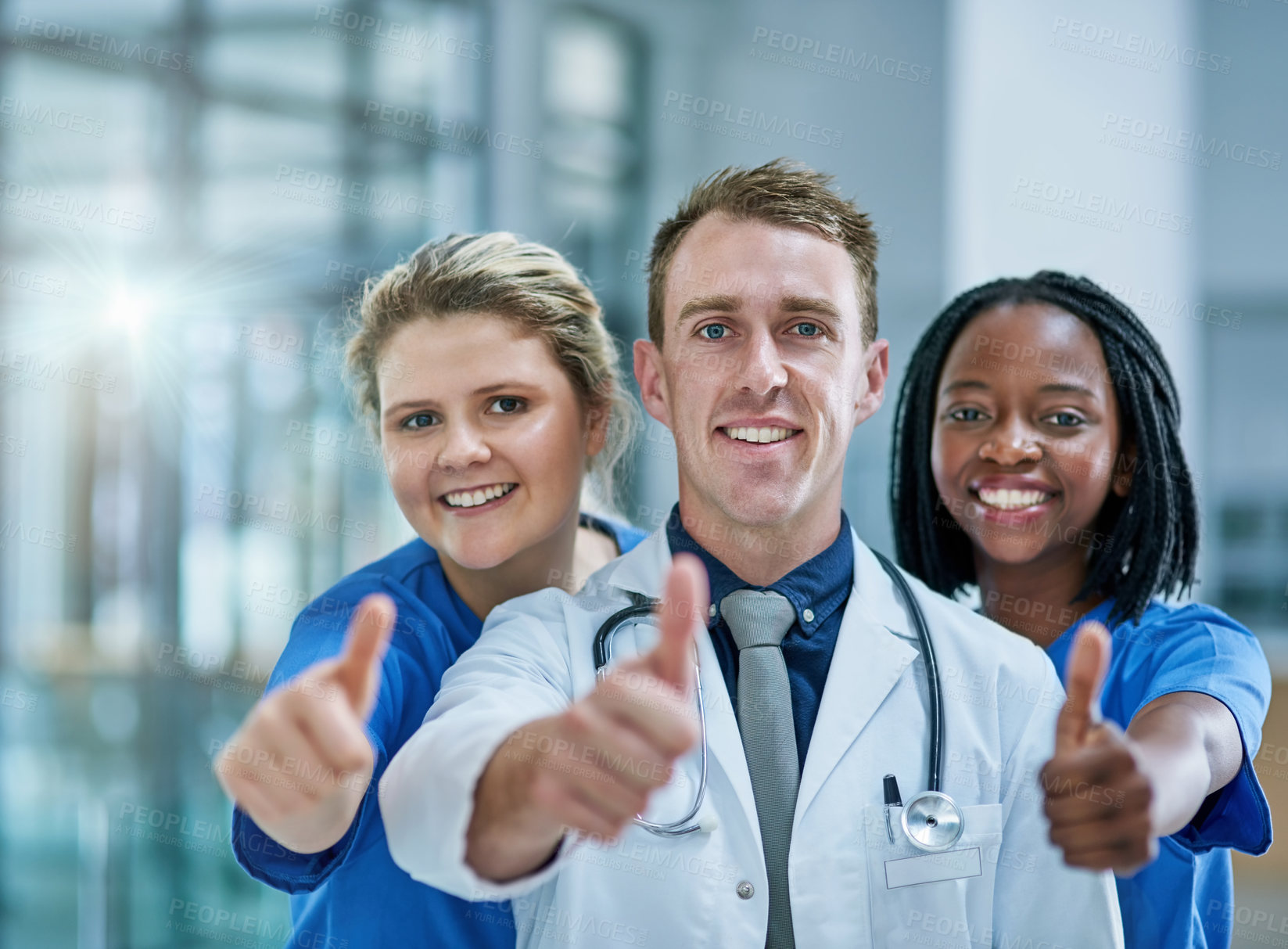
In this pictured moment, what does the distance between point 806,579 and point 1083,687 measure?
1.79 ft

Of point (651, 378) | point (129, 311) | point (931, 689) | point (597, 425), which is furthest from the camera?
point (129, 311)

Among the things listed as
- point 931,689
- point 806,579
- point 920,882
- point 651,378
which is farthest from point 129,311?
point 920,882

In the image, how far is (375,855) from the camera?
1535mm

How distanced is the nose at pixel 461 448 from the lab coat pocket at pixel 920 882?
0.75 m

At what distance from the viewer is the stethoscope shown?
1370mm

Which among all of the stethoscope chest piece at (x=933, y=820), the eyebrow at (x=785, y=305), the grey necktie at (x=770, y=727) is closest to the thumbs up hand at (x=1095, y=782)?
the stethoscope chest piece at (x=933, y=820)

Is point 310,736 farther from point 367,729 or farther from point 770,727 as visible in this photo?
point 770,727

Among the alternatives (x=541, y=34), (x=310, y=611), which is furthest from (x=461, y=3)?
(x=310, y=611)

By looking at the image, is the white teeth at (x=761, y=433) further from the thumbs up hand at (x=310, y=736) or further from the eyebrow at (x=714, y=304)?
the thumbs up hand at (x=310, y=736)

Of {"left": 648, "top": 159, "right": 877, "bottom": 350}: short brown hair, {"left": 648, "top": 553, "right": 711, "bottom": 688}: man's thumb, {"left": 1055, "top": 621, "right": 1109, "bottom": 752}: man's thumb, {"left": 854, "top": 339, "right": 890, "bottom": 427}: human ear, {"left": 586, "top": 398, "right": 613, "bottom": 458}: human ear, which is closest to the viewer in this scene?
{"left": 648, "top": 553, "right": 711, "bottom": 688}: man's thumb

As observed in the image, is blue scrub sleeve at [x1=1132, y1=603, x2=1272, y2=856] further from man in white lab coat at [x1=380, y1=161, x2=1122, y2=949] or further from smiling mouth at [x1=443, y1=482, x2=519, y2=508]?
smiling mouth at [x1=443, y1=482, x2=519, y2=508]

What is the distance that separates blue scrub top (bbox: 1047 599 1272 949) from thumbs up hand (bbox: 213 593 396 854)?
3.87ft

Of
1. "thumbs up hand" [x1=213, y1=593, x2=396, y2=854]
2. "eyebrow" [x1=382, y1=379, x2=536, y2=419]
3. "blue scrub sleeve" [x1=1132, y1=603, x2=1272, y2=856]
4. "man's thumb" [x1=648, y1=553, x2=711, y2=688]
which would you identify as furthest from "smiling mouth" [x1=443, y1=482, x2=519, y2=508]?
"blue scrub sleeve" [x1=1132, y1=603, x2=1272, y2=856]

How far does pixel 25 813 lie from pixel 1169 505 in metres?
4.88
